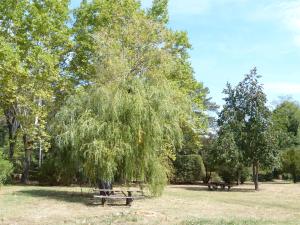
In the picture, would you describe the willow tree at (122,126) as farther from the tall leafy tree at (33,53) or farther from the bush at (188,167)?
the bush at (188,167)

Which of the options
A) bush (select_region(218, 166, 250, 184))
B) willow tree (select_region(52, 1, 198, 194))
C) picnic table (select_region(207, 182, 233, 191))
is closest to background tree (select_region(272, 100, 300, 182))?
bush (select_region(218, 166, 250, 184))

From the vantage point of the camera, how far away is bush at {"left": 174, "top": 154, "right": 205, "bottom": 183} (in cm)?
3822

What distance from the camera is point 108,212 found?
14852 millimetres

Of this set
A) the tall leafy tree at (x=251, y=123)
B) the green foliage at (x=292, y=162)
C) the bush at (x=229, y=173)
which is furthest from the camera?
the green foliage at (x=292, y=162)

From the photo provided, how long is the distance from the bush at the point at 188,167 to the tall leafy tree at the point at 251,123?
7006 mm

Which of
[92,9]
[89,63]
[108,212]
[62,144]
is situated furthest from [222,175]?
[108,212]

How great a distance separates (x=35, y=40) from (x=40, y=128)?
5.70m

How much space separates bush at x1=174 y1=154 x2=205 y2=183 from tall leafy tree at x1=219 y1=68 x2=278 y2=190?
23.0ft

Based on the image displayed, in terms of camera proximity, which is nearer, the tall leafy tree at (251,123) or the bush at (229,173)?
the tall leafy tree at (251,123)

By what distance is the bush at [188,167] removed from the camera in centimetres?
3822

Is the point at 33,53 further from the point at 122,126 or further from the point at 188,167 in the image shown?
the point at 188,167

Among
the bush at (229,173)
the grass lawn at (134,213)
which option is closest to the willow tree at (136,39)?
the bush at (229,173)

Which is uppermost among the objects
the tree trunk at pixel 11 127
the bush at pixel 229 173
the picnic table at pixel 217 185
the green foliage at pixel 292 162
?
the tree trunk at pixel 11 127

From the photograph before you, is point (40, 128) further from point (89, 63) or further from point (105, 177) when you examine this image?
point (105, 177)
